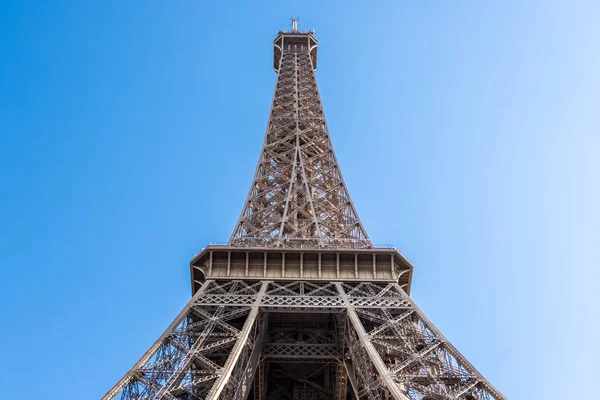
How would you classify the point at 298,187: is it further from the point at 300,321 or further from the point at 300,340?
the point at 300,340

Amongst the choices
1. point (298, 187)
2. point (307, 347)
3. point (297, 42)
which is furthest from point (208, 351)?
point (297, 42)

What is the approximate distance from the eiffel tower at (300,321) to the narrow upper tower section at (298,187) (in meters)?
0.10

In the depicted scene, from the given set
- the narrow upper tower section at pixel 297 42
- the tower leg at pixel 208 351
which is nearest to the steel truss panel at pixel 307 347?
the tower leg at pixel 208 351

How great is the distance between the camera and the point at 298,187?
40.5 metres

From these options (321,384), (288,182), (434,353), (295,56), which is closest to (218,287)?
(321,384)

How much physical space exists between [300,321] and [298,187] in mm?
11012

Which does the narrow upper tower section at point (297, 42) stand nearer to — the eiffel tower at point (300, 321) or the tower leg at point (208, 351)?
the eiffel tower at point (300, 321)

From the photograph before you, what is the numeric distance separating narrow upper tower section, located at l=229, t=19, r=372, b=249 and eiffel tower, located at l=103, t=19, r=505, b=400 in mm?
104

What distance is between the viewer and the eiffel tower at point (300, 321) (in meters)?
23.5

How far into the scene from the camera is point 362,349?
26.1m

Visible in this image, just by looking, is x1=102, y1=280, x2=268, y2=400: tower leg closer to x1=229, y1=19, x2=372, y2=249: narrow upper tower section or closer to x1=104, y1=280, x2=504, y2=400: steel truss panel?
x1=104, y1=280, x2=504, y2=400: steel truss panel

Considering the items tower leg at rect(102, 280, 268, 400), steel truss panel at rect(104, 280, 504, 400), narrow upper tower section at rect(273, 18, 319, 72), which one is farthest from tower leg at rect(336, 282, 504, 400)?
narrow upper tower section at rect(273, 18, 319, 72)

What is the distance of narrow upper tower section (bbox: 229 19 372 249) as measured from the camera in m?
34.8

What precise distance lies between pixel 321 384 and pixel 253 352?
19.8ft
